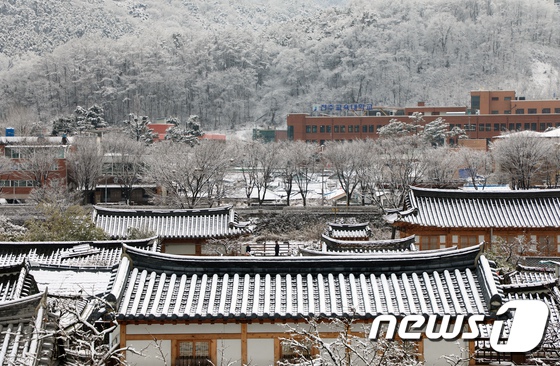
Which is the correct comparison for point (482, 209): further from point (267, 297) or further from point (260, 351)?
point (260, 351)

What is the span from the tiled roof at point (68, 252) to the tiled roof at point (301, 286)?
382 inches

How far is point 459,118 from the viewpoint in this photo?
84.6m

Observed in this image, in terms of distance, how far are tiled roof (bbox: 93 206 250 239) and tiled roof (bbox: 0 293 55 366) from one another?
18565 mm

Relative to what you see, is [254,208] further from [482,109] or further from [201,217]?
[482,109]

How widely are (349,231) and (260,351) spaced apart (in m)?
21.8

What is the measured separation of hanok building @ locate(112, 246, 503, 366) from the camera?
11.2 m

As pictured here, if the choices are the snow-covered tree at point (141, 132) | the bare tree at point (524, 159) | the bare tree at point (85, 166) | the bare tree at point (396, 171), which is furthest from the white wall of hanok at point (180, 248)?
the snow-covered tree at point (141, 132)

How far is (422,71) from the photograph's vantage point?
14388 centimetres

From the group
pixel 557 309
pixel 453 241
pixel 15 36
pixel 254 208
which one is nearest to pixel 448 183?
pixel 254 208

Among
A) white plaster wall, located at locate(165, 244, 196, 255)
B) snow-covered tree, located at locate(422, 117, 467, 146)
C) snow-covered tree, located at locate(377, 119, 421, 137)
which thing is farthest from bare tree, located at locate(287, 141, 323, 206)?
white plaster wall, located at locate(165, 244, 196, 255)

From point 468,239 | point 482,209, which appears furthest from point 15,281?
point 482,209

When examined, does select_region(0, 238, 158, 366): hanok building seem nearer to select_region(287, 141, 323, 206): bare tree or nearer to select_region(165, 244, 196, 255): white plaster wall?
select_region(165, 244, 196, 255): white plaster wall

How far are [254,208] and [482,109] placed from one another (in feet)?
152

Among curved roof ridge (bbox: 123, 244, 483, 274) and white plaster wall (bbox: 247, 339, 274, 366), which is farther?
curved roof ridge (bbox: 123, 244, 483, 274)
